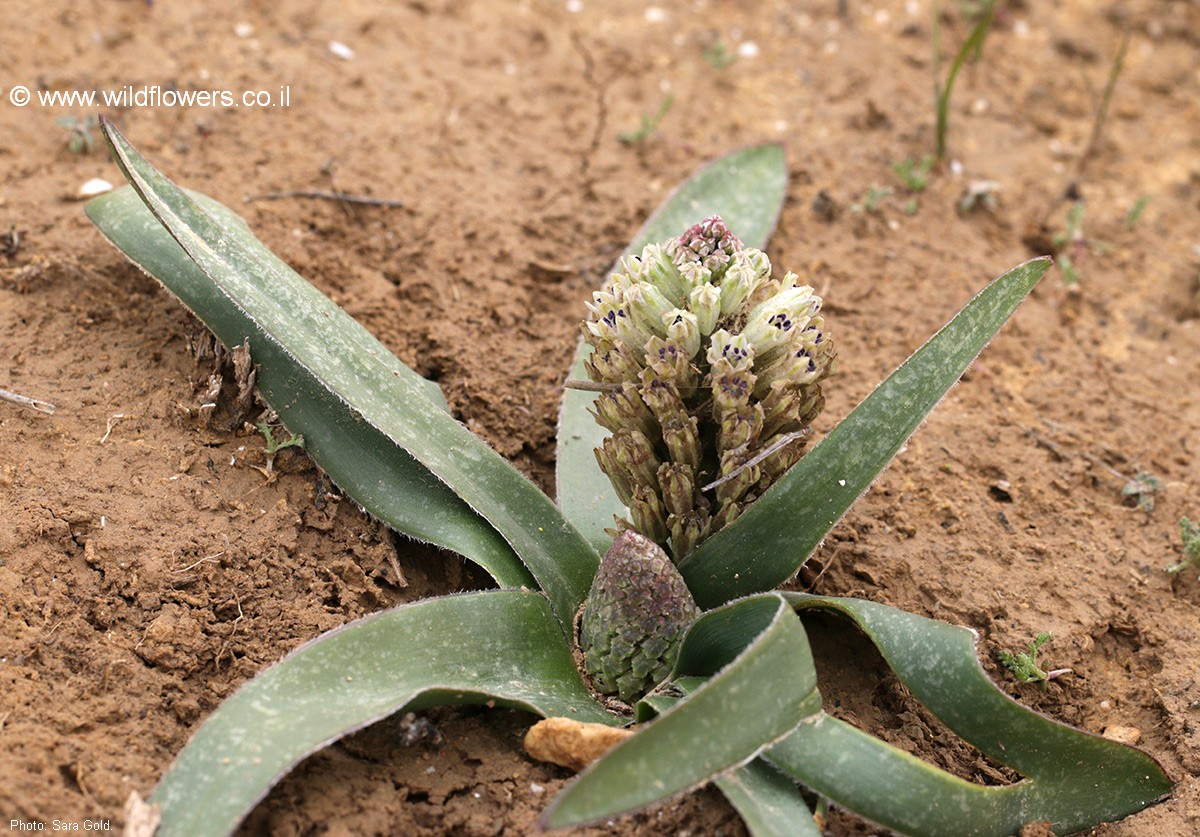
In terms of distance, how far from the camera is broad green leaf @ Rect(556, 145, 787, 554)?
3.01 metres

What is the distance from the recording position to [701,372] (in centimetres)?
262

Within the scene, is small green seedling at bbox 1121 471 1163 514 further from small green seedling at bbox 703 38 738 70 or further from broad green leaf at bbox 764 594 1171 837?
small green seedling at bbox 703 38 738 70

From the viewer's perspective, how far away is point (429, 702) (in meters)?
2.43

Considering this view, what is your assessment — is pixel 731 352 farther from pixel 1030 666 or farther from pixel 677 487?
pixel 1030 666

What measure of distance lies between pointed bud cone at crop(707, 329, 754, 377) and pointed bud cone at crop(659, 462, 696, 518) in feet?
0.81

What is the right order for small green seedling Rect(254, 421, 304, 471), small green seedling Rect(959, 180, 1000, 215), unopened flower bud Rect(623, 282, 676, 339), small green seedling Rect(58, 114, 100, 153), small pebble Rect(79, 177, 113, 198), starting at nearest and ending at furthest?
unopened flower bud Rect(623, 282, 676, 339)
small green seedling Rect(254, 421, 304, 471)
small pebble Rect(79, 177, 113, 198)
small green seedling Rect(58, 114, 100, 153)
small green seedling Rect(959, 180, 1000, 215)

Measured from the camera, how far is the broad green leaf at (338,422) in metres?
2.80

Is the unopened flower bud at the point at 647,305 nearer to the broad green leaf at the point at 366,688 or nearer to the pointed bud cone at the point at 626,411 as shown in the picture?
the pointed bud cone at the point at 626,411

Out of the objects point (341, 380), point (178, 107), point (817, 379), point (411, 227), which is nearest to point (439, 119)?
point (411, 227)

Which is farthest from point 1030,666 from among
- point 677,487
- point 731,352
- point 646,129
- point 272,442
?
point 646,129

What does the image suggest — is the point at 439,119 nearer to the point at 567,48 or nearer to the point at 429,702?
the point at 567,48

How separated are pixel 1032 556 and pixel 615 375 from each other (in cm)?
136

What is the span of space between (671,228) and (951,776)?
1933mm

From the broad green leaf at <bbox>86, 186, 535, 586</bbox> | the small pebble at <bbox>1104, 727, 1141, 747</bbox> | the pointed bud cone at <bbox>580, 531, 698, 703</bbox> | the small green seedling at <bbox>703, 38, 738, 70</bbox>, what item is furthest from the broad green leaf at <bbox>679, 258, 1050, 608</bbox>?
the small green seedling at <bbox>703, 38, 738, 70</bbox>
